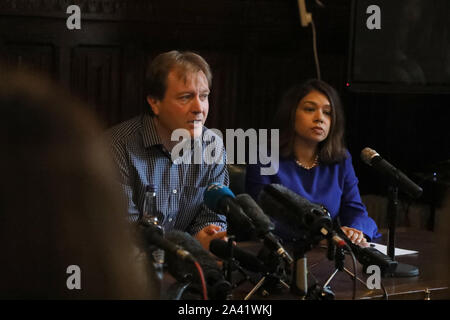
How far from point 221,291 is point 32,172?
2.78ft

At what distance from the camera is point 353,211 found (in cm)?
295

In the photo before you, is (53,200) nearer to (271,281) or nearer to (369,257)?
(271,281)

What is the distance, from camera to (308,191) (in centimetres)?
297

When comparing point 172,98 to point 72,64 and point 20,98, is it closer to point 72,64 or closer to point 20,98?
point 72,64

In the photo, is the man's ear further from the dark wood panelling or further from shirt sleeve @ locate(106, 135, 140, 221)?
the dark wood panelling

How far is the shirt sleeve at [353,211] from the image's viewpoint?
2.79 metres

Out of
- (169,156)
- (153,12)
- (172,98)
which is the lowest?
(169,156)

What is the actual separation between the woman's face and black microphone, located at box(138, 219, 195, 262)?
1.66 m

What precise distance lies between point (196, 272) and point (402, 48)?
296cm

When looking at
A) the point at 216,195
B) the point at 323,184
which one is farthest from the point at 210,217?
the point at 216,195

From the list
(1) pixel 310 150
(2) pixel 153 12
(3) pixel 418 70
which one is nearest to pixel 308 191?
(1) pixel 310 150

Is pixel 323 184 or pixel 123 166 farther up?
pixel 123 166

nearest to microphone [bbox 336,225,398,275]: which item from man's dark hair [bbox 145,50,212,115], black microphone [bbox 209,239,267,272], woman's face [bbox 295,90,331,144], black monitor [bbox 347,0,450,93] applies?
black microphone [bbox 209,239,267,272]

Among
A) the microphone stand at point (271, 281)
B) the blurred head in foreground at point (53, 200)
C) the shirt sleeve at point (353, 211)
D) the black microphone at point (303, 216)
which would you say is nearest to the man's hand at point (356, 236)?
the shirt sleeve at point (353, 211)
